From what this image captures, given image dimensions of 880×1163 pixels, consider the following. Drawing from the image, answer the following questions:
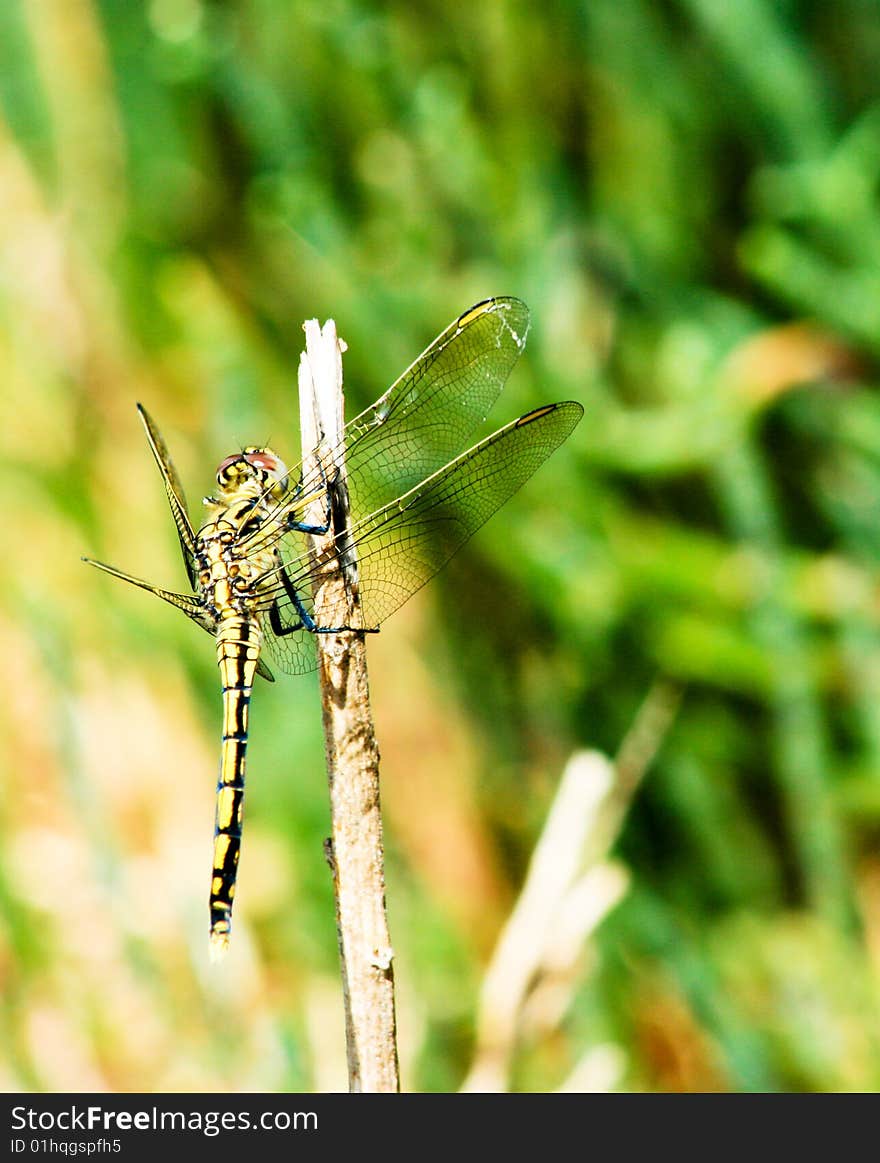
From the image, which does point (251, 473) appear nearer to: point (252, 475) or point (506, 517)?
point (252, 475)

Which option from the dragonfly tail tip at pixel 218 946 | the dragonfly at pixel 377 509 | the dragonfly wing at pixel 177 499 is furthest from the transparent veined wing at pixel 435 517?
the dragonfly tail tip at pixel 218 946

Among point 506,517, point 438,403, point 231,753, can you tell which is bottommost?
point 231,753

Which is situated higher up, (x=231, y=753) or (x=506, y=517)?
(x=506, y=517)

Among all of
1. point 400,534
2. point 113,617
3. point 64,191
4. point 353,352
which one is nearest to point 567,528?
point 353,352

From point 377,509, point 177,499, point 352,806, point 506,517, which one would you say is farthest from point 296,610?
point 506,517

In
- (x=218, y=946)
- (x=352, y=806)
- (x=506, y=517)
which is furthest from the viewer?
(x=506, y=517)
